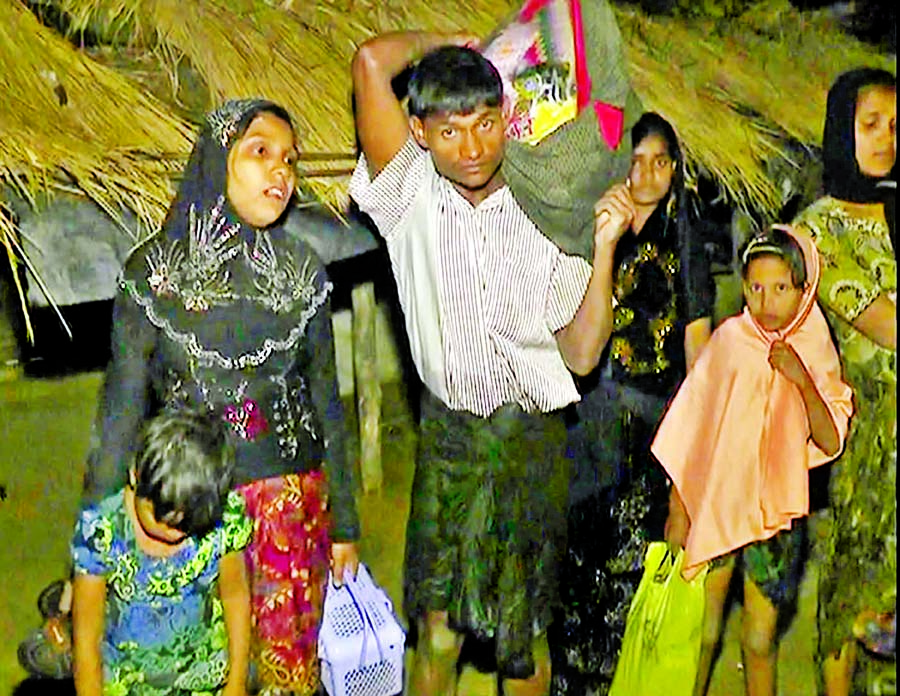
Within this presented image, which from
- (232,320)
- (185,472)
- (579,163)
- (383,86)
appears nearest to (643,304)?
(579,163)

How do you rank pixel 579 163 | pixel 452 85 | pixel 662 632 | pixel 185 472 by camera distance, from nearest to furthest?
pixel 185 472 → pixel 452 85 → pixel 579 163 → pixel 662 632

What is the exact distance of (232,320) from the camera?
6.78ft

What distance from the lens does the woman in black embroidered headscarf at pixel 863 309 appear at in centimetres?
216

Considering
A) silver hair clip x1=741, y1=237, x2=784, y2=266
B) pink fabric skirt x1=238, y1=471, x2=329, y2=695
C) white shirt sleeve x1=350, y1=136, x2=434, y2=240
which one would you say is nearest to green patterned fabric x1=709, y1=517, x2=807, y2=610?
silver hair clip x1=741, y1=237, x2=784, y2=266

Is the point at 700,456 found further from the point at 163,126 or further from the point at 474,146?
the point at 163,126

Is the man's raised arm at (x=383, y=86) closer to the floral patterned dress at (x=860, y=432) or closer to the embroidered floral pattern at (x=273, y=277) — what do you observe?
the embroidered floral pattern at (x=273, y=277)

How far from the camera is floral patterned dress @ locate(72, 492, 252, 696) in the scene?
2.00 m

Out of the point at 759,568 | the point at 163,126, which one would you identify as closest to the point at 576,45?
the point at 163,126

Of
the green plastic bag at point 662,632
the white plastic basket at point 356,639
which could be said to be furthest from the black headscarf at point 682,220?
the white plastic basket at point 356,639

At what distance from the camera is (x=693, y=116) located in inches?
89.0

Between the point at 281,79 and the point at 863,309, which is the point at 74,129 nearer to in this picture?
the point at 281,79

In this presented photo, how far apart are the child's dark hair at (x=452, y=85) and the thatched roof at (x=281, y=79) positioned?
121 millimetres

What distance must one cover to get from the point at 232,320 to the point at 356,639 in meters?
0.50

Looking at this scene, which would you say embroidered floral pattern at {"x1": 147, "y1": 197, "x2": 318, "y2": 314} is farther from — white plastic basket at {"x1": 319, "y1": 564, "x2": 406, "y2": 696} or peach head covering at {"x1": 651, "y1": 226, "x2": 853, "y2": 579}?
peach head covering at {"x1": 651, "y1": 226, "x2": 853, "y2": 579}
